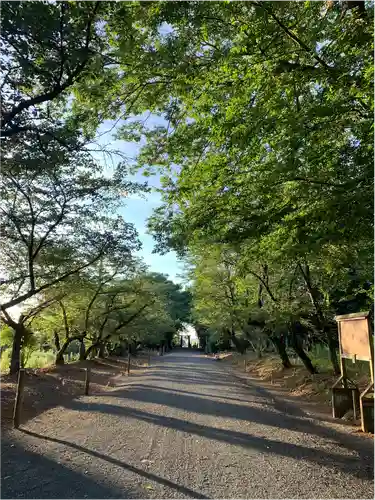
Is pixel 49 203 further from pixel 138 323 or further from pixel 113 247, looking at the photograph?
pixel 138 323

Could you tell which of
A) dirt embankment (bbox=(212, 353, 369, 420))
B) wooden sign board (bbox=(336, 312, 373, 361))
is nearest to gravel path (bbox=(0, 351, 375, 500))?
wooden sign board (bbox=(336, 312, 373, 361))

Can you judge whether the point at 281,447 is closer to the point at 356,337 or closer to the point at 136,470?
the point at 136,470

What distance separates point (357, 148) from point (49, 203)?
10.4 m

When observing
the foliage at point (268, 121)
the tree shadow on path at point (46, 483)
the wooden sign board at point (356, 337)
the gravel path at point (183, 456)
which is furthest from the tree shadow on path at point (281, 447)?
the foliage at point (268, 121)

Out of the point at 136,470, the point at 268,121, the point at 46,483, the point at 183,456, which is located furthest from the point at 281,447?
the point at 268,121

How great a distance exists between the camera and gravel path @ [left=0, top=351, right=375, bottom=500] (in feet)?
14.9

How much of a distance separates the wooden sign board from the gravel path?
1.58m

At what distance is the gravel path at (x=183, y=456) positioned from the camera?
14.9 ft

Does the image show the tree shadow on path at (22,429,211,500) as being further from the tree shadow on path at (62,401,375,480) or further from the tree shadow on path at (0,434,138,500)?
the tree shadow on path at (62,401,375,480)

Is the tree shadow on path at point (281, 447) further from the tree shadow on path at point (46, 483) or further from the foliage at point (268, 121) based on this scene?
the foliage at point (268, 121)

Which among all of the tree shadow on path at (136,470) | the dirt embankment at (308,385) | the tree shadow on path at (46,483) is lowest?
the dirt embankment at (308,385)

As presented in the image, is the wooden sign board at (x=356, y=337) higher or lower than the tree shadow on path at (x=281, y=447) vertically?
higher

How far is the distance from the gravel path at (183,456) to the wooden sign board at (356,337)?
5.19 feet

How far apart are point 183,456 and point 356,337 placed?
4.67 m
